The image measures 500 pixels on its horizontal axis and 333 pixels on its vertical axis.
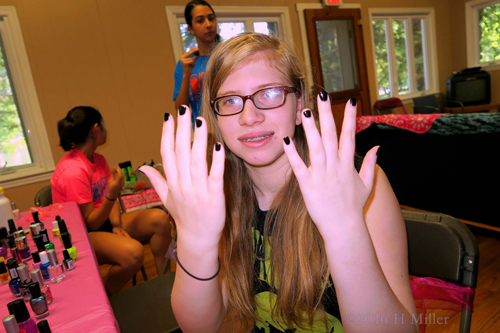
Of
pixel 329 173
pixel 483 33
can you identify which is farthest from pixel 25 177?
pixel 483 33

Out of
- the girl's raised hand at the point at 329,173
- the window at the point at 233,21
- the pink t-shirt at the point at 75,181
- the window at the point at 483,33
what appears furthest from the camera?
the window at the point at 483,33

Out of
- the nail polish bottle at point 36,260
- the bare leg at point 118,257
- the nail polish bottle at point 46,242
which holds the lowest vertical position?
the bare leg at point 118,257

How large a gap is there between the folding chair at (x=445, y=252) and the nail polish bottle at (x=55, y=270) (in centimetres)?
109

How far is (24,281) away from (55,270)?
10 centimetres

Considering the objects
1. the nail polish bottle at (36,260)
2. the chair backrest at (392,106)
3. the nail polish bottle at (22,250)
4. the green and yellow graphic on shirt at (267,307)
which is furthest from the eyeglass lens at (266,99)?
the chair backrest at (392,106)

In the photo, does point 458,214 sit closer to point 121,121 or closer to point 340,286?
point 340,286

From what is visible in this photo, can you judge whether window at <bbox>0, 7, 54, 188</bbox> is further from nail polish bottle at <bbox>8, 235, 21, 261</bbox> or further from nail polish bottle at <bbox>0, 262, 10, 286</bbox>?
nail polish bottle at <bbox>0, 262, 10, 286</bbox>

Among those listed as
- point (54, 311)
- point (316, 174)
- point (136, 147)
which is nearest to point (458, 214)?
point (316, 174)

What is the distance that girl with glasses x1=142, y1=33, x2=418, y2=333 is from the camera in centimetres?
57

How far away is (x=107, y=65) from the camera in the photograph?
12.1 feet

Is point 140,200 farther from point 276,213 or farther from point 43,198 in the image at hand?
point 276,213

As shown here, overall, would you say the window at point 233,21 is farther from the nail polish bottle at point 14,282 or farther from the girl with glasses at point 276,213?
the nail polish bottle at point 14,282

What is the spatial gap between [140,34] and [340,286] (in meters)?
3.99

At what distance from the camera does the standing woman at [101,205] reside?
1.93 metres
